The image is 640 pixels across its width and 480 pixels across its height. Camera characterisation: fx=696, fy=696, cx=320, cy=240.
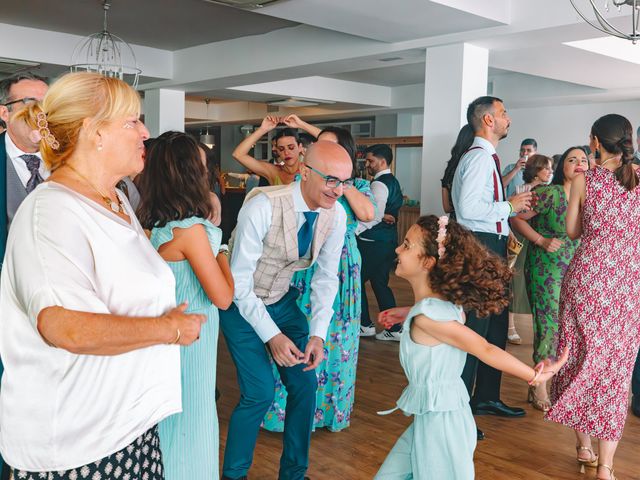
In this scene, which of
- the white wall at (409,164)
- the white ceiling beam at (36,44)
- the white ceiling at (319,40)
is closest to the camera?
the white ceiling at (319,40)

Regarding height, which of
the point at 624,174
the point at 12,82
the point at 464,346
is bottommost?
the point at 464,346

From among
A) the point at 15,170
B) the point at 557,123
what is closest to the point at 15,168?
the point at 15,170

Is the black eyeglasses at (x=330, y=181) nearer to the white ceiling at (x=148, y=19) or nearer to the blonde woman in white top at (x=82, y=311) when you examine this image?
the blonde woman in white top at (x=82, y=311)

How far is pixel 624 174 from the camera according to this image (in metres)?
3.14

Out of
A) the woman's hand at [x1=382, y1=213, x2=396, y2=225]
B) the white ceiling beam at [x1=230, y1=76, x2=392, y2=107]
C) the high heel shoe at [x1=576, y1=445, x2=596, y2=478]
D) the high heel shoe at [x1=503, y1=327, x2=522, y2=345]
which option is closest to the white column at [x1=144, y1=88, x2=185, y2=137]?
the white ceiling beam at [x1=230, y1=76, x2=392, y2=107]

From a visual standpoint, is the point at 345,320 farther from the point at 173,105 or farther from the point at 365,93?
the point at 365,93

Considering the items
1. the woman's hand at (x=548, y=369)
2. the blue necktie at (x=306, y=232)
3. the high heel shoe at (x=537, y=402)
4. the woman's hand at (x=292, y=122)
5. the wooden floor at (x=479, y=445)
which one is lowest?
the wooden floor at (x=479, y=445)

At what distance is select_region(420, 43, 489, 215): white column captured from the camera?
5.74 meters

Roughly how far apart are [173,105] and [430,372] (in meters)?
8.10

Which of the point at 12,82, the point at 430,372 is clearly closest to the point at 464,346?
the point at 430,372

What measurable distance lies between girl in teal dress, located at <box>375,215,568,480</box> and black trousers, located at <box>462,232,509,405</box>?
3.96 feet

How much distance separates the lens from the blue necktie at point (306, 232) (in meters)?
2.81

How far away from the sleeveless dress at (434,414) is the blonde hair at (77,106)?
123cm

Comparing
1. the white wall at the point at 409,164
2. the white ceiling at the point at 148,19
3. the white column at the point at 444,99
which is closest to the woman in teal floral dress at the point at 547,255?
the white column at the point at 444,99
